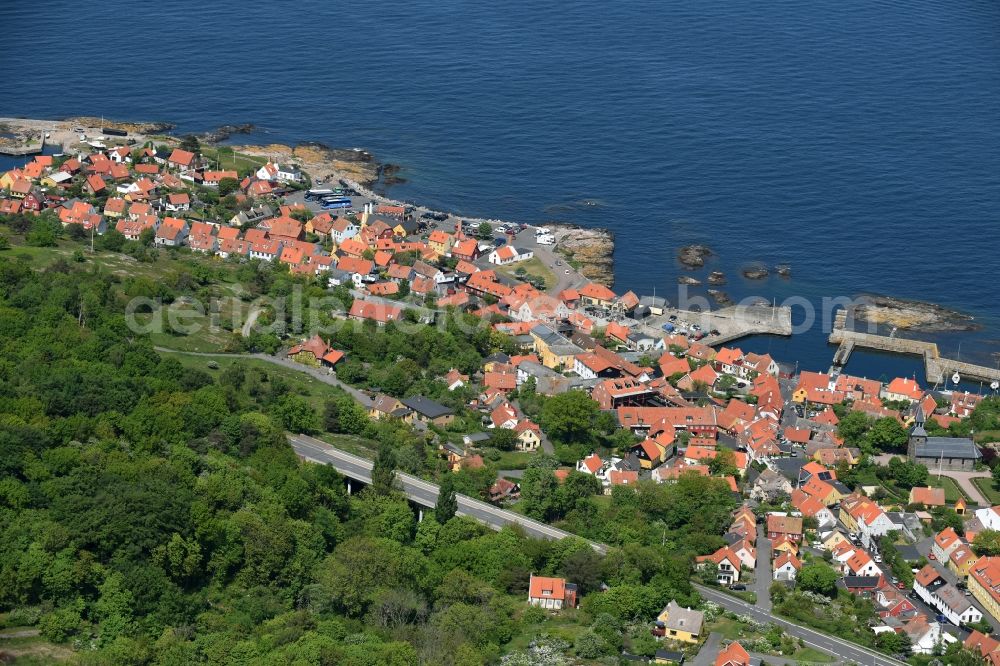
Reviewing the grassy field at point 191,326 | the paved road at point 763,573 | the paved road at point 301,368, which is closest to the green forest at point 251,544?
the paved road at point 763,573

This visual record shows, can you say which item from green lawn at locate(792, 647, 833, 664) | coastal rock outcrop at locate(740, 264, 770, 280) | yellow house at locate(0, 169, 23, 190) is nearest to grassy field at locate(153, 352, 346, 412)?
green lawn at locate(792, 647, 833, 664)

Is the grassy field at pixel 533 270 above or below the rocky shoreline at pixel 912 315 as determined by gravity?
below

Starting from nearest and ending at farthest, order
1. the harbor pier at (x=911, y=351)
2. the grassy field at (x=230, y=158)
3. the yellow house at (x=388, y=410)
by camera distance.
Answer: the yellow house at (x=388, y=410) < the harbor pier at (x=911, y=351) < the grassy field at (x=230, y=158)

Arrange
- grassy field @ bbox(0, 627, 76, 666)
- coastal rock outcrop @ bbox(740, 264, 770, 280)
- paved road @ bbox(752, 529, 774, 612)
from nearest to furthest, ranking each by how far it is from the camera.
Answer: grassy field @ bbox(0, 627, 76, 666), paved road @ bbox(752, 529, 774, 612), coastal rock outcrop @ bbox(740, 264, 770, 280)

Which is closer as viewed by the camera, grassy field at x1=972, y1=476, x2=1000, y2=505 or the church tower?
grassy field at x1=972, y1=476, x2=1000, y2=505

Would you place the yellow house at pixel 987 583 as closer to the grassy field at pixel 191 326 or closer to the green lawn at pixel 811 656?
the green lawn at pixel 811 656

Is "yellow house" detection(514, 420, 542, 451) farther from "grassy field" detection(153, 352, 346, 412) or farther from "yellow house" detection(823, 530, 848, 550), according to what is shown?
"yellow house" detection(823, 530, 848, 550)
